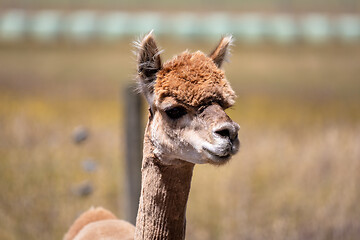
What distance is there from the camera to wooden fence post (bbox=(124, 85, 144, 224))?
7.64 meters

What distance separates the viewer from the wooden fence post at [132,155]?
7.64m

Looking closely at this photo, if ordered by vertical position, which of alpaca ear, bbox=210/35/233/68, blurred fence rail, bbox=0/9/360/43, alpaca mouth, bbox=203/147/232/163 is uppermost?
blurred fence rail, bbox=0/9/360/43

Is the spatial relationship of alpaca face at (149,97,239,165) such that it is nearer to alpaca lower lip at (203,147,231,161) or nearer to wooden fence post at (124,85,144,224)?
alpaca lower lip at (203,147,231,161)

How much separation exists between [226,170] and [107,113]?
4.27m

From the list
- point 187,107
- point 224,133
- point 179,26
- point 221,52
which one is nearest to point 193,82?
point 187,107

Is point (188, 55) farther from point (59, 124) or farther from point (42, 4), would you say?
point (42, 4)

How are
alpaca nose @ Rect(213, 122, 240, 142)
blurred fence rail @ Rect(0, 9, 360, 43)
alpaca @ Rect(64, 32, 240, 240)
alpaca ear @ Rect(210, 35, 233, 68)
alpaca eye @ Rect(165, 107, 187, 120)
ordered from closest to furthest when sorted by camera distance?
alpaca nose @ Rect(213, 122, 240, 142)
alpaca @ Rect(64, 32, 240, 240)
alpaca eye @ Rect(165, 107, 187, 120)
alpaca ear @ Rect(210, 35, 233, 68)
blurred fence rail @ Rect(0, 9, 360, 43)

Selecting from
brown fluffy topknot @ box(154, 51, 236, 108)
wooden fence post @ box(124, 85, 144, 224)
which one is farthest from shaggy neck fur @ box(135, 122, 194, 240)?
wooden fence post @ box(124, 85, 144, 224)

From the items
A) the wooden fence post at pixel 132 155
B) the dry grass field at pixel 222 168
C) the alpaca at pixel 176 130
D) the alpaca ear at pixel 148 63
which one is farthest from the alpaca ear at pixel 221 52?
the wooden fence post at pixel 132 155

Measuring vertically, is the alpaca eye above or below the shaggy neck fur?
above

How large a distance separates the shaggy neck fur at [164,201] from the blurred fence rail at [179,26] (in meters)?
16.1

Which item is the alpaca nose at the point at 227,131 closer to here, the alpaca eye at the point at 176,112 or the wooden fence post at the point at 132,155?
the alpaca eye at the point at 176,112

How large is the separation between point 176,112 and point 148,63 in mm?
443

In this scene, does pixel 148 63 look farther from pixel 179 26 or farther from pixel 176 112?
pixel 179 26
